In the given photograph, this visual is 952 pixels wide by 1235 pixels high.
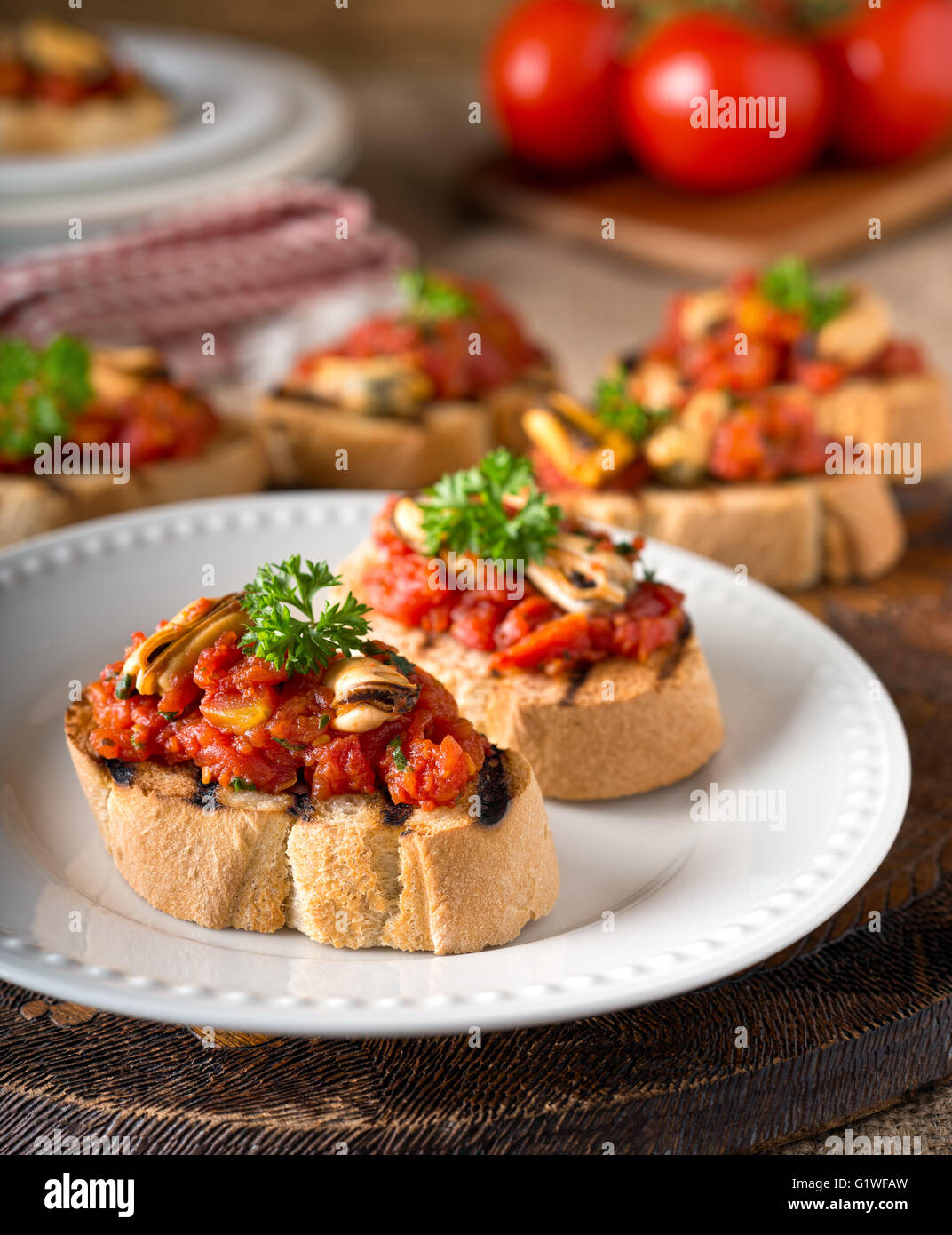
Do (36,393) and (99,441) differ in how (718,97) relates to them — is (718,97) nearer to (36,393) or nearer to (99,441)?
(99,441)

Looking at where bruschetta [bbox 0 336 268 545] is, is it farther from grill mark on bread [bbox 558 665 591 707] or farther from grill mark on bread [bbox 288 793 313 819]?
grill mark on bread [bbox 288 793 313 819]

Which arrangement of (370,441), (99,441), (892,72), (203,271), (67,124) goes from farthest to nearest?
(892,72) < (67,124) < (203,271) < (370,441) < (99,441)

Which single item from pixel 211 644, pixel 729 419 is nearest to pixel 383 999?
pixel 211 644

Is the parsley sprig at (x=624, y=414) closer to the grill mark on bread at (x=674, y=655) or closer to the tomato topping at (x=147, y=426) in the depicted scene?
the grill mark on bread at (x=674, y=655)

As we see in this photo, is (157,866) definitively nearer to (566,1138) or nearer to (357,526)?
(566,1138)

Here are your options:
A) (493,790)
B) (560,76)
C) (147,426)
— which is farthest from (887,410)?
→ (560,76)

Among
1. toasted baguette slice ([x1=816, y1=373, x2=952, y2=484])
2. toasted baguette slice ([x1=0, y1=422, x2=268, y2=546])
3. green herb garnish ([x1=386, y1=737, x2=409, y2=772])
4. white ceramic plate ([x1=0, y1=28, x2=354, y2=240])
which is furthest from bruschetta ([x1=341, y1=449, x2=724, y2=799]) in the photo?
white ceramic plate ([x1=0, y1=28, x2=354, y2=240])
